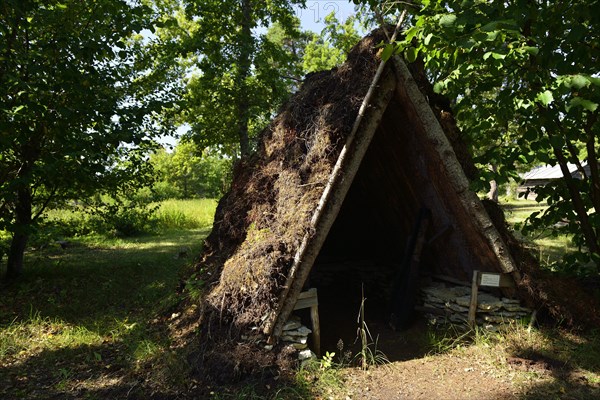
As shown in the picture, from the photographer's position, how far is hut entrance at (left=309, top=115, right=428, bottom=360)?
5938 millimetres

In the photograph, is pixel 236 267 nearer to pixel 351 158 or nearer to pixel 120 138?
pixel 351 158

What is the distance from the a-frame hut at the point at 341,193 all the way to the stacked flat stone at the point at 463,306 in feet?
1.08

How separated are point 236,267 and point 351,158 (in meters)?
1.86

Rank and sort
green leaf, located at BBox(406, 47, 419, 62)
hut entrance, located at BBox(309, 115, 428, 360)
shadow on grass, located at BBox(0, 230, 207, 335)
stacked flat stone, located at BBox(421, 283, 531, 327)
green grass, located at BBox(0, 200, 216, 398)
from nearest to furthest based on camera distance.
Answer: green leaf, located at BBox(406, 47, 419, 62) < green grass, located at BBox(0, 200, 216, 398) < stacked flat stone, located at BBox(421, 283, 531, 327) < hut entrance, located at BBox(309, 115, 428, 360) < shadow on grass, located at BBox(0, 230, 207, 335)

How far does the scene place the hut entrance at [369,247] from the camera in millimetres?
5938

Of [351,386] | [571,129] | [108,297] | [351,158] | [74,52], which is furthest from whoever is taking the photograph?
[108,297]

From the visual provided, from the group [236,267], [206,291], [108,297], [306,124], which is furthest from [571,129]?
[108,297]

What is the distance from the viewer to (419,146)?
17.3 feet

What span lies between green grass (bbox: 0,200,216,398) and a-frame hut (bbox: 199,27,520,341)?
130cm

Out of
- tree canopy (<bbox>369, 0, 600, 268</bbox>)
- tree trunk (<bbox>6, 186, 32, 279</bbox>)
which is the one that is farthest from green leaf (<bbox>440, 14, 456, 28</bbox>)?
tree trunk (<bbox>6, 186, 32, 279</bbox>)

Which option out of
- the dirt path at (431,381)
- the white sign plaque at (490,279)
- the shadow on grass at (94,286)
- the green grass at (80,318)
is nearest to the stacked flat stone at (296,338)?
the dirt path at (431,381)

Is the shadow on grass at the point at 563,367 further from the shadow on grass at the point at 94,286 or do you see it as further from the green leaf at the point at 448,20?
the shadow on grass at the point at 94,286

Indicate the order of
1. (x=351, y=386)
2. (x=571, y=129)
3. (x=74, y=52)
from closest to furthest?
(x=351, y=386) → (x=571, y=129) → (x=74, y=52)

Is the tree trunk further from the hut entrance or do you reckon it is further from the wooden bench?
the wooden bench
